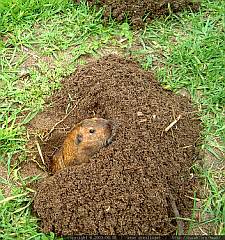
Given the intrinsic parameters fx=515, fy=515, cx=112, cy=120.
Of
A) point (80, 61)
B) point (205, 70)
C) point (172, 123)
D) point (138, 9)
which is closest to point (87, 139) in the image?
point (172, 123)

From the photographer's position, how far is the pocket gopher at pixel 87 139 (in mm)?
3109

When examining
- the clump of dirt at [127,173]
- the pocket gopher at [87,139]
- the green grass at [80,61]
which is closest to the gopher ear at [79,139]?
the pocket gopher at [87,139]

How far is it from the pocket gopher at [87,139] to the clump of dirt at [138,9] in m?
1.55

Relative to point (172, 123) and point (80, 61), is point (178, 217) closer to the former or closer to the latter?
point (172, 123)

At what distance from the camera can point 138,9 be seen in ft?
14.6

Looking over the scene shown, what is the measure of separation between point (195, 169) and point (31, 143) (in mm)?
1114

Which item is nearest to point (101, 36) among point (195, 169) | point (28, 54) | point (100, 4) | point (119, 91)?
point (100, 4)

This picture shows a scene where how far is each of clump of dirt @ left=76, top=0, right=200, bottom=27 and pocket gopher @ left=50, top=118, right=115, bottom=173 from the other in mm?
1548

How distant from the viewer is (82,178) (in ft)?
9.98

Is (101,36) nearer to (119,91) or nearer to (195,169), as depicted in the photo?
(119,91)

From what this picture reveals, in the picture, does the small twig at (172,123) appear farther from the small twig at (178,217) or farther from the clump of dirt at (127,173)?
the small twig at (178,217)

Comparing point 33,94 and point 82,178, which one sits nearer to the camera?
point 82,178

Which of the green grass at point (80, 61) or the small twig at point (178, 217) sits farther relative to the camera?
the green grass at point (80, 61)

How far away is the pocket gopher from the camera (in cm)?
311
